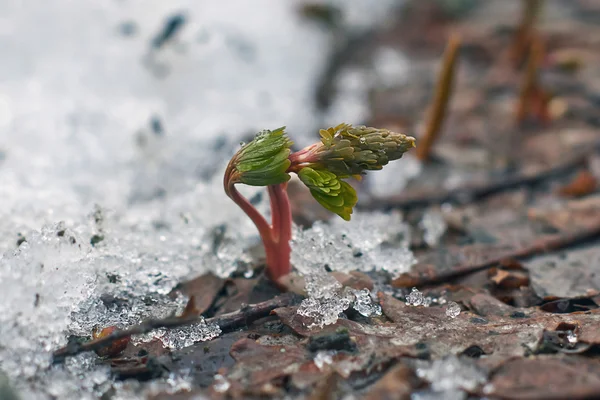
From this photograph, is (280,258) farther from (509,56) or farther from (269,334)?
(509,56)

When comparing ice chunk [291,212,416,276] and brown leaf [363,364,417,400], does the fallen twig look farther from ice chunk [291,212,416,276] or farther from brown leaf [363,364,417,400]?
brown leaf [363,364,417,400]

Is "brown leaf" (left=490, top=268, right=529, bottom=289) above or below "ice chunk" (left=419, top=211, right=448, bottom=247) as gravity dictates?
below

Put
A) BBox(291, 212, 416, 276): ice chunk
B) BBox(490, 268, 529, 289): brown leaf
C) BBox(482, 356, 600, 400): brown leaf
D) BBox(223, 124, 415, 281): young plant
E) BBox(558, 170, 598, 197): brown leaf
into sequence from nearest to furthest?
BBox(482, 356, 600, 400): brown leaf, BBox(223, 124, 415, 281): young plant, BBox(291, 212, 416, 276): ice chunk, BBox(490, 268, 529, 289): brown leaf, BBox(558, 170, 598, 197): brown leaf

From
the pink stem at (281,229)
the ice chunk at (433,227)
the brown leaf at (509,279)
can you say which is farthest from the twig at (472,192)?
the pink stem at (281,229)

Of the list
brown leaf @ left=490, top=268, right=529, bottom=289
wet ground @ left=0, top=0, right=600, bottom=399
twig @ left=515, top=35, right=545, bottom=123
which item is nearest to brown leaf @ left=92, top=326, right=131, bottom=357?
wet ground @ left=0, top=0, right=600, bottom=399

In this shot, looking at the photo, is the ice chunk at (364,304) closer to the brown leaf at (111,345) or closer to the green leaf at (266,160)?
the green leaf at (266,160)

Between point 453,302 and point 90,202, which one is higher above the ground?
point 90,202

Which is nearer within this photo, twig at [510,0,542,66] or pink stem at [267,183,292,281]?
pink stem at [267,183,292,281]

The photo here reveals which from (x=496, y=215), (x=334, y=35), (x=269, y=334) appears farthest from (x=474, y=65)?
(x=269, y=334)
